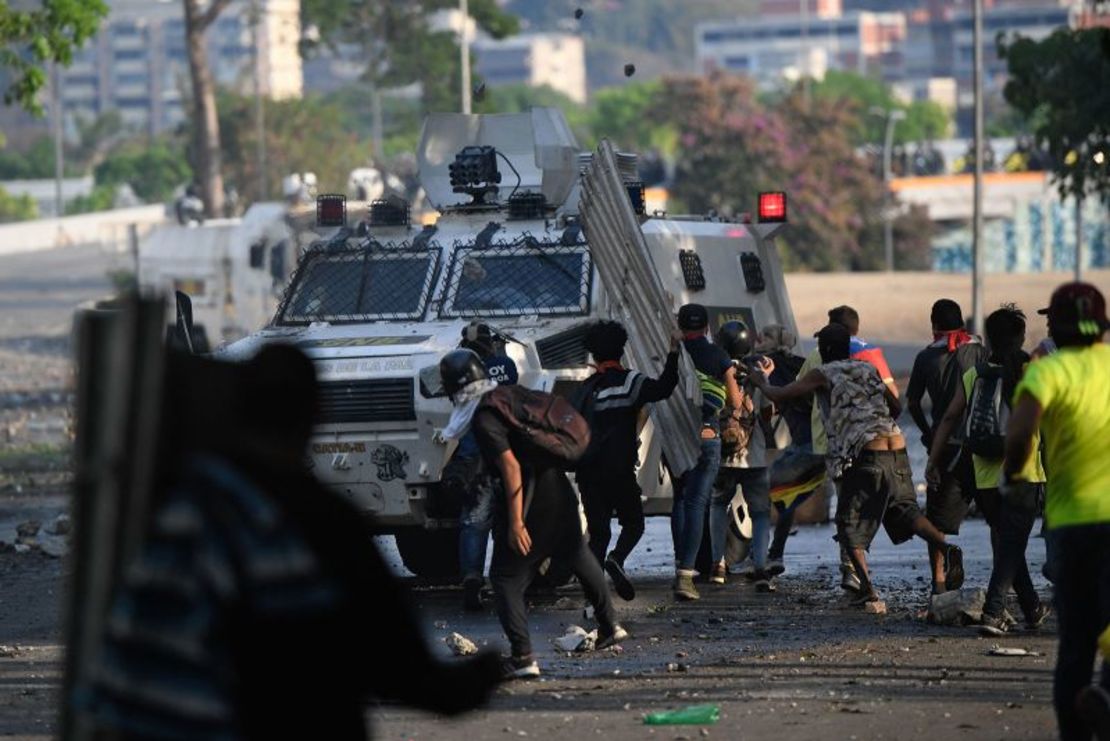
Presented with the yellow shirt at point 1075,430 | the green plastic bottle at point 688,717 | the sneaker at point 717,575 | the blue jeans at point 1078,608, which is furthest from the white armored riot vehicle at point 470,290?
the blue jeans at point 1078,608

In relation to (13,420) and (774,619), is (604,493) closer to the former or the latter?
(774,619)

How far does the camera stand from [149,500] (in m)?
4.36

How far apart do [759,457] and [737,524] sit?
1015 millimetres

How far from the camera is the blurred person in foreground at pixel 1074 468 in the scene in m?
7.87

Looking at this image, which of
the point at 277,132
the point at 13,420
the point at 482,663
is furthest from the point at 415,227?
the point at 277,132

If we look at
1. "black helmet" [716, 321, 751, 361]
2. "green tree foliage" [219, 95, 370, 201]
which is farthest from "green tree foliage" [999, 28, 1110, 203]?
"green tree foliage" [219, 95, 370, 201]

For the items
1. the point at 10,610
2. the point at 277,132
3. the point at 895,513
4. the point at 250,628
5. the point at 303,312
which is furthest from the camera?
the point at 277,132

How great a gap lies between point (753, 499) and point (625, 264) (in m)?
1.60

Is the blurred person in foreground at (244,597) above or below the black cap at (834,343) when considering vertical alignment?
above

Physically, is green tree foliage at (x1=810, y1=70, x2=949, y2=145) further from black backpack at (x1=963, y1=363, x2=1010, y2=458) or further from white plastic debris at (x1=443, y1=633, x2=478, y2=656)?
white plastic debris at (x1=443, y1=633, x2=478, y2=656)

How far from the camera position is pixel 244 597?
430cm

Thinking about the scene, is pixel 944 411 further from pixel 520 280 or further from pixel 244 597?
pixel 244 597

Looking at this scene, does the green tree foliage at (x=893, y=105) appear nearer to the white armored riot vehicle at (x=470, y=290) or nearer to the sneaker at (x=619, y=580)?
the white armored riot vehicle at (x=470, y=290)

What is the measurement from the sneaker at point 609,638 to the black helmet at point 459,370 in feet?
4.55
